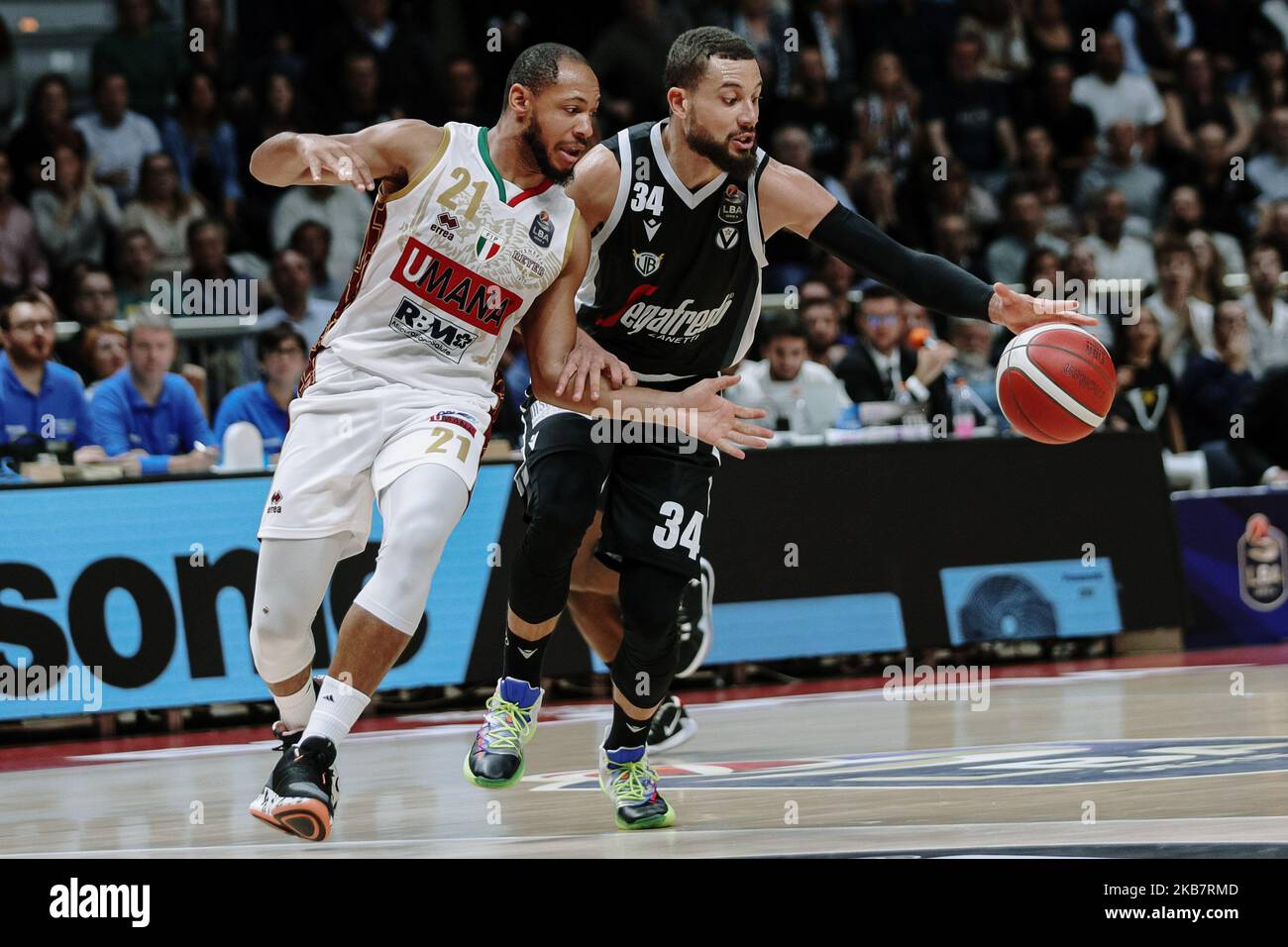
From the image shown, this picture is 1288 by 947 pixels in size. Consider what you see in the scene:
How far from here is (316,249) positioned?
12742mm

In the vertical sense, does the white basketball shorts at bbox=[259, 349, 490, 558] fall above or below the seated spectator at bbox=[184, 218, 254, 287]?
below

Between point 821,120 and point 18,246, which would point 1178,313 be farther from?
point 18,246

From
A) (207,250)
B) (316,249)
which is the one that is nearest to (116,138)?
(207,250)

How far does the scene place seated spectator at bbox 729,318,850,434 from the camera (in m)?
11.7

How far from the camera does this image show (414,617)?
5.41 meters

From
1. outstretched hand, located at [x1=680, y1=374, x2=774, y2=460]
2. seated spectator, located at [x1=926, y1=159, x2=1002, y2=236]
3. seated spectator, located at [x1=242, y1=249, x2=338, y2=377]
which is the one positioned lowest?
outstretched hand, located at [x1=680, y1=374, x2=774, y2=460]

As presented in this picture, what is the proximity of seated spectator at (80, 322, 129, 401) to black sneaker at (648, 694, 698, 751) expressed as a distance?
179 inches

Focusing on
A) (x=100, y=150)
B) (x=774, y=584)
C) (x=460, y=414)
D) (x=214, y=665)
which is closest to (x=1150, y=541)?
(x=774, y=584)

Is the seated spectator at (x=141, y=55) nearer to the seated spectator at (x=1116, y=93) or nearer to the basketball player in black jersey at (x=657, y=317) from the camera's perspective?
the seated spectator at (x=1116, y=93)

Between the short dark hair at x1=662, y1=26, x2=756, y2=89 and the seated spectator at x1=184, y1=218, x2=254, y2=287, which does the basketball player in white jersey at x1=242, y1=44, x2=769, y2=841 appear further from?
the seated spectator at x1=184, y1=218, x2=254, y2=287
